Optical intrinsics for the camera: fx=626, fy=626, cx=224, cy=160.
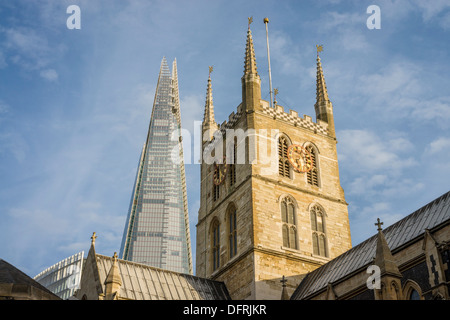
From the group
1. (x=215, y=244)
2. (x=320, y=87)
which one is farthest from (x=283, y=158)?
(x=320, y=87)

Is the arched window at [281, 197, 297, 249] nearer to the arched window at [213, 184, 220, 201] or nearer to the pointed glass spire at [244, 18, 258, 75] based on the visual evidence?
the arched window at [213, 184, 220, 201]

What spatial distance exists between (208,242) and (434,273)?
21219mm

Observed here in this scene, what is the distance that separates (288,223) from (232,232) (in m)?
3.94

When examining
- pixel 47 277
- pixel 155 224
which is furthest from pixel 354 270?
pixel 155 224

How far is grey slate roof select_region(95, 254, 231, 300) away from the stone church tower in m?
1.45

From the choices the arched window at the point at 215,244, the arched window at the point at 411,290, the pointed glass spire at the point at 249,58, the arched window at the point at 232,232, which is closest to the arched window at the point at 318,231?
the arched window at the point at 232,232

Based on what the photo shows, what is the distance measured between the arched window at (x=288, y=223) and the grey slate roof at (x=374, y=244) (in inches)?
113

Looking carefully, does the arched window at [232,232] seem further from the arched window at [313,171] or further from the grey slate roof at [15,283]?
the grey slate roof at [15,283]

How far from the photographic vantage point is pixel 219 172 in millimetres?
47406

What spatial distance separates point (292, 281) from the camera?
3959 centimetres

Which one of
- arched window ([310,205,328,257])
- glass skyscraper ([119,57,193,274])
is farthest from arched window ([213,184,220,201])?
glass skyscraper ([119,57,193,274])

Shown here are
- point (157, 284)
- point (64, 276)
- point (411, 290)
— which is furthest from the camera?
point (64, 276)

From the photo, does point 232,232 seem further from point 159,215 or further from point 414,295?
point 159,215
